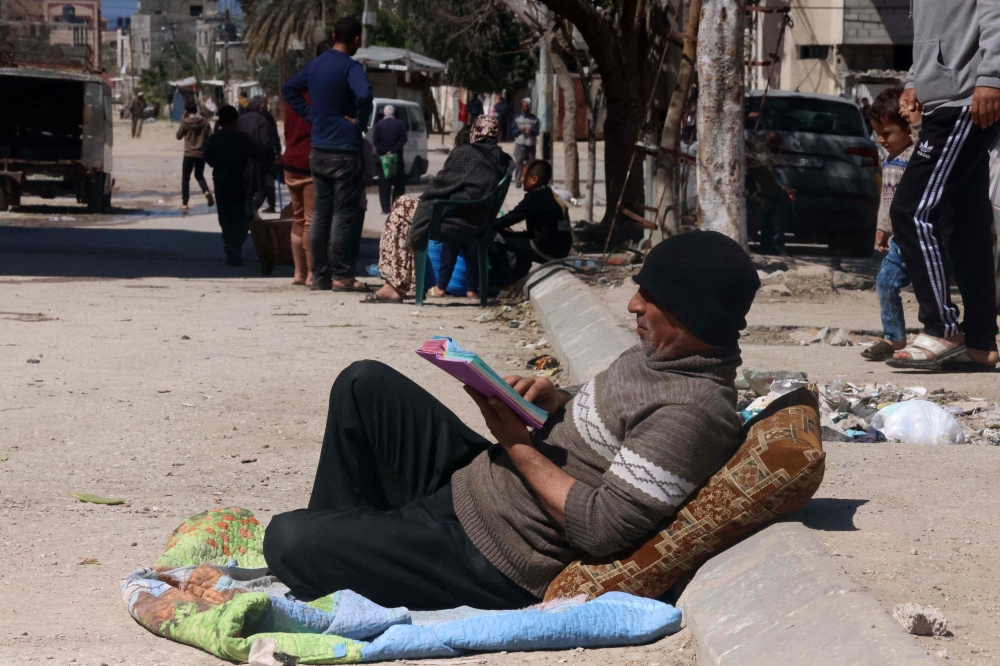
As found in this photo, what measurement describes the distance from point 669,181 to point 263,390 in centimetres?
506

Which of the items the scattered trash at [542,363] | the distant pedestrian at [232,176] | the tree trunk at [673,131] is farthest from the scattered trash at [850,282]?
the distant pedestrian at [232,176]

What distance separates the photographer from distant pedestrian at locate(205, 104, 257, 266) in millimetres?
12523

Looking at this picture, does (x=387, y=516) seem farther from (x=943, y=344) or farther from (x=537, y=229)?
(x=537, y=229)

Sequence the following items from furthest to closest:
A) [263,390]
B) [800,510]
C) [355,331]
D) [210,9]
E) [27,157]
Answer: [210,9] < [27,157] < [355,331] < [263,390] < [800,510]

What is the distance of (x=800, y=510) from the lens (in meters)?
3.58

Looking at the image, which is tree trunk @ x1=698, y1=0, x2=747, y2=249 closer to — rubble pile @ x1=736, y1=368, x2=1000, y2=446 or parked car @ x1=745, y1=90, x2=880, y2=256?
rubble pile @ x1=736, y1=368, x2=1000, y2=446

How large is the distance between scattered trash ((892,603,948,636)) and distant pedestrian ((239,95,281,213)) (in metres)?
13.4

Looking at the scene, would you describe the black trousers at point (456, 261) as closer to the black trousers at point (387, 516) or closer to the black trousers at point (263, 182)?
the black trousers at point (387, 516)

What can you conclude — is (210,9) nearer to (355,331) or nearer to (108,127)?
(108,127)

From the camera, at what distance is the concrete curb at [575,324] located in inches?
257

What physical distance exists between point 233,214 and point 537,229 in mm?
3627

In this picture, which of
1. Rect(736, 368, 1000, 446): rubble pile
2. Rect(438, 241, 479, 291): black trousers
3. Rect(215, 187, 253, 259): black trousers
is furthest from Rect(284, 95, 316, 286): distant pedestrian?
Rect(736, 368, 1000, 446): rubble pile

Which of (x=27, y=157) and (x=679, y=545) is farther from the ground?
(x=27, y=157)

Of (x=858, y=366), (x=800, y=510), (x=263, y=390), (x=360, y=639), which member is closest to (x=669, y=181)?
(x=858, y=366)
